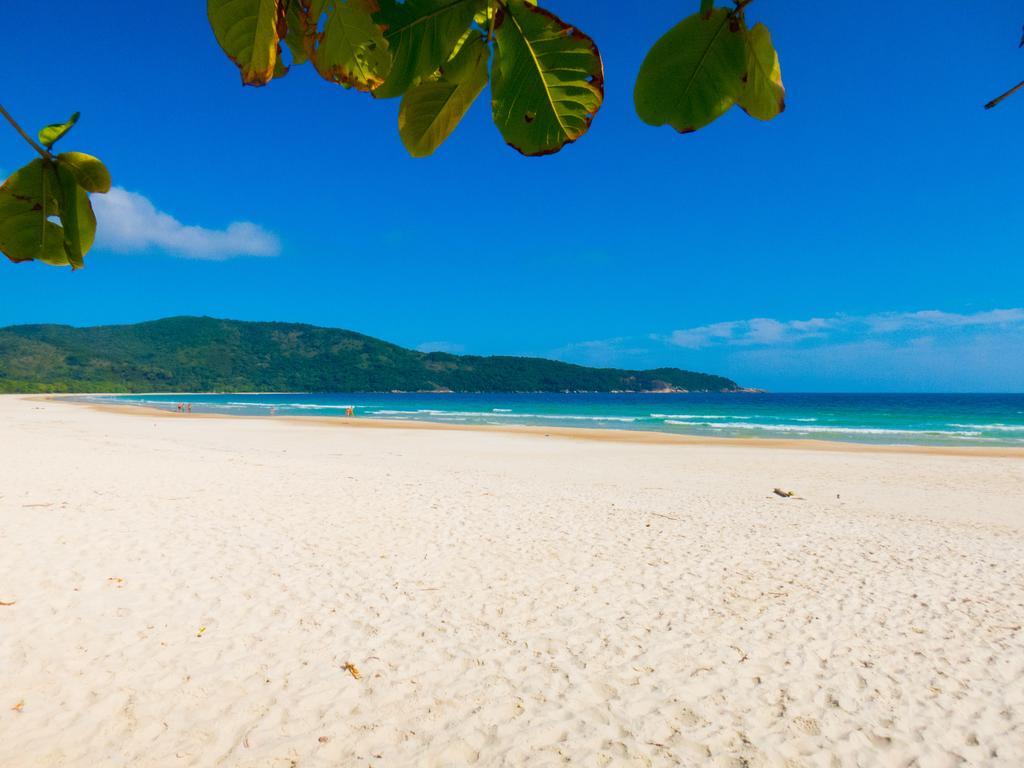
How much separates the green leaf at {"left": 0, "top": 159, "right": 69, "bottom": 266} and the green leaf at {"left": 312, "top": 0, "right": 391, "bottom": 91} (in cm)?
23

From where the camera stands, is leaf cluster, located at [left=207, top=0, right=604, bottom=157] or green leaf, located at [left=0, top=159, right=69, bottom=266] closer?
leaf cluster, located at [left=207, top=0, right=604, bottom=157]

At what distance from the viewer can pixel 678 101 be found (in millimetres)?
417

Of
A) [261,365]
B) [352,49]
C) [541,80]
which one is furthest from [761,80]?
[261,365]

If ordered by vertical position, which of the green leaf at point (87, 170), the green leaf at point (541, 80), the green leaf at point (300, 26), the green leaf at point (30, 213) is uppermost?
the green leaf at point (300, 26)

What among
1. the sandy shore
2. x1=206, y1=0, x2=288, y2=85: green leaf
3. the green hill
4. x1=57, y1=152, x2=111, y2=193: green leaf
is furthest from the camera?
the green hill

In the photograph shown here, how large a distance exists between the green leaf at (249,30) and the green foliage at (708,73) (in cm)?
23

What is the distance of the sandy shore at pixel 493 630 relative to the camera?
329cm

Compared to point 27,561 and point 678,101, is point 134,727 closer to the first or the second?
point 27,561

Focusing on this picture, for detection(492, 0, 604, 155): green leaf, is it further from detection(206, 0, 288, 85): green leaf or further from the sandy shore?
the sandy shore

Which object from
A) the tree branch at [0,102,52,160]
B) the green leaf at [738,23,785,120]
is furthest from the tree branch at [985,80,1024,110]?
the tree branch at [0,102,52,160]

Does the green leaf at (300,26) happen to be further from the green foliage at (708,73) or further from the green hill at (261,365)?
the green hill at (261,365)

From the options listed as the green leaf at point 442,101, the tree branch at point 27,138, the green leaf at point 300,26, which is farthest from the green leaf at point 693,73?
the tree branch at point 27,138

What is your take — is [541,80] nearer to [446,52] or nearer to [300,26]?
[446,52]

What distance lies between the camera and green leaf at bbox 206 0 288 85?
33cm
